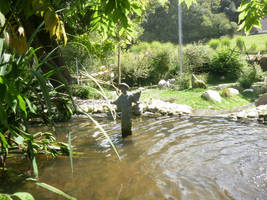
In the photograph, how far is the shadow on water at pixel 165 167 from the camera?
238cm

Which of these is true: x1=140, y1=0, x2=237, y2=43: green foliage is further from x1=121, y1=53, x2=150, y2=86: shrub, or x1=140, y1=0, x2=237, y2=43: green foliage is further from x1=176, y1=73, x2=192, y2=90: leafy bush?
x1=176, y1=73, x2=192, y2=90: leafy bush

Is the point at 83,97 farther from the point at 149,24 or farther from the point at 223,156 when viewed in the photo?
the point at 149,24

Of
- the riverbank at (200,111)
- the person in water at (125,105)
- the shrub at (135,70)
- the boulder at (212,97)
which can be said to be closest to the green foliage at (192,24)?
the shrub at (135,70)

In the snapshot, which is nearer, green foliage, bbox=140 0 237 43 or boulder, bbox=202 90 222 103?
boulder, bbox=202 90 222 103

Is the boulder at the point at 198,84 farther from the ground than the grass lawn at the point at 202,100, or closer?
farther from the ground

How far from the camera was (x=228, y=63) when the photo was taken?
1329cm

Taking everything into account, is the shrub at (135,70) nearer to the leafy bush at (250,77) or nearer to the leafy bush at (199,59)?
the leafy bush at (199,59)

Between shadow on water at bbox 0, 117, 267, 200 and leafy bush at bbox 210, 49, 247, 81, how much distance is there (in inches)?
351

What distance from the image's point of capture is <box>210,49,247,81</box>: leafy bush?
13.0 m

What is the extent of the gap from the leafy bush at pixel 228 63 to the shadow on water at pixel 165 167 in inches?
351

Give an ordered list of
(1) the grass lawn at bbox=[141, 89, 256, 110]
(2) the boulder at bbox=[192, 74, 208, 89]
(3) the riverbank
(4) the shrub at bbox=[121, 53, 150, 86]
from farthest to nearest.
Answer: (4) the shrub at bbox=[121, 53, 150, 86]
(2) the boulder at bbox=[192, 74, 208, 89]
(1) the grass lawn at bbox=[141, 89, 256, 110]
(3) the riverbank

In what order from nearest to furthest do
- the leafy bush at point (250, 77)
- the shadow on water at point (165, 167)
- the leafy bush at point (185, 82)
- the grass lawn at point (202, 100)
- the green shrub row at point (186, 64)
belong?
the shadow on water at point (165, 167)
the grass lawn at point (202, 100)
the leafy bush at point (250, 77)
the leafy bush at point (185, 82)
the green shrub row at point (186, 64)

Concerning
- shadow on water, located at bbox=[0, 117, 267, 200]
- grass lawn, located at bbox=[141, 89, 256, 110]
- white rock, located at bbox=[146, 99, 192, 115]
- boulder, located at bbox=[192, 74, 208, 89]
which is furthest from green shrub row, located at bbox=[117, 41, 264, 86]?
shadow on water, located at bbox=[0, 117, 267, 200]

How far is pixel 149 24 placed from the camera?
3938cm
